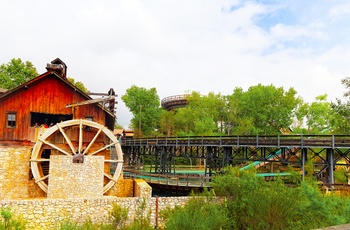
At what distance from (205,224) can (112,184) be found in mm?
9043

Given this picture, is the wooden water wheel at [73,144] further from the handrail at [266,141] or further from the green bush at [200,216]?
the handrail at [266,141]

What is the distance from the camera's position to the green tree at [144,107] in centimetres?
5416

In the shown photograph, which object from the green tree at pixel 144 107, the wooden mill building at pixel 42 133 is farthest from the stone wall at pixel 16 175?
the green tree at pixel 144 107

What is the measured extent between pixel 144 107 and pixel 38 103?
37.6 meters

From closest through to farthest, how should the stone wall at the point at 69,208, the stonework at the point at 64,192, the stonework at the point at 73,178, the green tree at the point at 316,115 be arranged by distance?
1. the stone wall at the point at 69,208
2. the stonework at the point at 64,192
3. the stonework at the point at 73,178
4. the green tree at the point at 316,115

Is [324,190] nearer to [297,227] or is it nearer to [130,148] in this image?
[297,227]

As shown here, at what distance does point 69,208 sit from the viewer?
1288 centimetres

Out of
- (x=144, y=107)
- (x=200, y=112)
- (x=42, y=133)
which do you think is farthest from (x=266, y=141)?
(x=144, y=107)

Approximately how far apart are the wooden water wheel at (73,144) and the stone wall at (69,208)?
389 cm

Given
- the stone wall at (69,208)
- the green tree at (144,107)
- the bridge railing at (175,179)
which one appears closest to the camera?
the stone wall at (69,208)

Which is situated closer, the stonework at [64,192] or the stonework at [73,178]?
the stonework at [64,192]

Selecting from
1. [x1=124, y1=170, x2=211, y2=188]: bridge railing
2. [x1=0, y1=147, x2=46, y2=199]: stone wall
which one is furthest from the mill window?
[x1=124, y1=170, x2=211, y2=188]: bridge railing

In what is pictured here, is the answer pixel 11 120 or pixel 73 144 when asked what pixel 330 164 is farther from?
pixel 11 120

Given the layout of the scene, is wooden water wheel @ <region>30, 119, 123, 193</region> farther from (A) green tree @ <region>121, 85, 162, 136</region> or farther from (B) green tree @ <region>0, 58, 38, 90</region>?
(A) green tree @ <region>121, 85, 162, 136</region>
